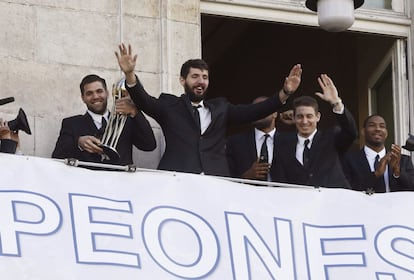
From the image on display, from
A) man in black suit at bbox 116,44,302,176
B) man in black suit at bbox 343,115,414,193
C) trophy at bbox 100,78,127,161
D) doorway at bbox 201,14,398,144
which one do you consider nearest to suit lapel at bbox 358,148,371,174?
man in black suit at bbox 343,115,414,193

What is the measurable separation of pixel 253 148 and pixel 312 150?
57cm

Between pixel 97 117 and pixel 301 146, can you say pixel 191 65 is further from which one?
pixel 301 146

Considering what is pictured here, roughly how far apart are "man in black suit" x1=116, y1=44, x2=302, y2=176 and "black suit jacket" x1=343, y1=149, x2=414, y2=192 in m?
1.02

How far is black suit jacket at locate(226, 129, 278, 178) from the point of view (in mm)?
12727

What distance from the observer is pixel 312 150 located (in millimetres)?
12438

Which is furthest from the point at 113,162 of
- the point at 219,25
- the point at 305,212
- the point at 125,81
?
the point at 219,25

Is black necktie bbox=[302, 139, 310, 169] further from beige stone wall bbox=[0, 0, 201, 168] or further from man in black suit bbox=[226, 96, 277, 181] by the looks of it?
beige stone wall bbox=[0, 0, 201, 168]

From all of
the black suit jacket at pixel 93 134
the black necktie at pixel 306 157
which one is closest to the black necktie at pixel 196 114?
the black suit jacket at pixel 93 134

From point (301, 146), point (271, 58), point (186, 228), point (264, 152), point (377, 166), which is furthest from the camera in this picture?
point (271, 58)

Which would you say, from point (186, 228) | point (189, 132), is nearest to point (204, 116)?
point (189, 132)

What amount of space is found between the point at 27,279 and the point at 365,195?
2.73 metres

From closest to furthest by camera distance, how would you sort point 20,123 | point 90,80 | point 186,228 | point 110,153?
point 186,228 → point 20,123 → point 110,153 → point 90,80

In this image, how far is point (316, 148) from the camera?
12.4 m

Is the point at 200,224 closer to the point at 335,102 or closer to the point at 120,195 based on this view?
the point at 120,195
